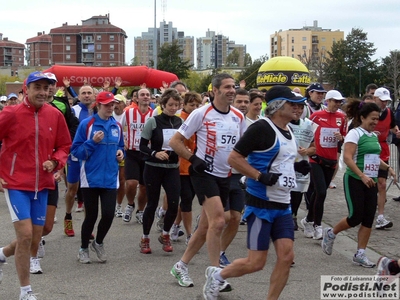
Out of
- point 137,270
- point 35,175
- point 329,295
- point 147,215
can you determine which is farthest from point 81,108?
point 329,295

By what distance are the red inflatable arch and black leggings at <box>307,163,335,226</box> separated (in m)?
11.0

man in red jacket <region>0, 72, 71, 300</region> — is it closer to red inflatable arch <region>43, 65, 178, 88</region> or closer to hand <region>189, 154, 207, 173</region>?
hand <region>189, 154, 207, 173</region>

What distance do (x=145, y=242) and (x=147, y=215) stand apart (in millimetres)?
346

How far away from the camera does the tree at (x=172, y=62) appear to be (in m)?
49.1

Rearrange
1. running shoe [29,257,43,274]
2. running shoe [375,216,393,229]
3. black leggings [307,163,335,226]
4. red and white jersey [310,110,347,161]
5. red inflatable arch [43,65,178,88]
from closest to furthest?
running shoe [29,257,43,274] < black leggings [307,163,335,226] < red and white jersey [310,110,347,161] < running shoe [375,216,393,229] < red inflatable arch [43,65,178,88]

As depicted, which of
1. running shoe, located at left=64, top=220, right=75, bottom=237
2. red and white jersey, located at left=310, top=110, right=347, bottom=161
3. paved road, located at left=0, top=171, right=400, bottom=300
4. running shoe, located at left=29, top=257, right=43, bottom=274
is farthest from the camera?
running shoe, located at left=64, top=220, right=75, bottom=237

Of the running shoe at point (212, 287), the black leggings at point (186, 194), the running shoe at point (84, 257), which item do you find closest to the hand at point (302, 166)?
the running shoe at point (212, 287)

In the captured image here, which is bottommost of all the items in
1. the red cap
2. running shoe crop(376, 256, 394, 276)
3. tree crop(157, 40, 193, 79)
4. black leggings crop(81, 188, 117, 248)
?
running shoe crop(376, 256, 394, 276)

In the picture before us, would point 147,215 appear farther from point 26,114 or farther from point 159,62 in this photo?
point 159,62

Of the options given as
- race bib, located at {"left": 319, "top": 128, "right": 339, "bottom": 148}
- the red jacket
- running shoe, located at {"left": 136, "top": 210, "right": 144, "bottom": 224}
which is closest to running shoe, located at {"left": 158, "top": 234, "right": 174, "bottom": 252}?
running shoe, located at {"left": 136, "top": 210, "right": 144, "bottom": 224}

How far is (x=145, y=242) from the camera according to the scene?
26.6 feet

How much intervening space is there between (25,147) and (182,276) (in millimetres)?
2007

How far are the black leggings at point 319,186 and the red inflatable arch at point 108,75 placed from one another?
1102 cm

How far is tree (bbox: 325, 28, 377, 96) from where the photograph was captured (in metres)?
68.6
